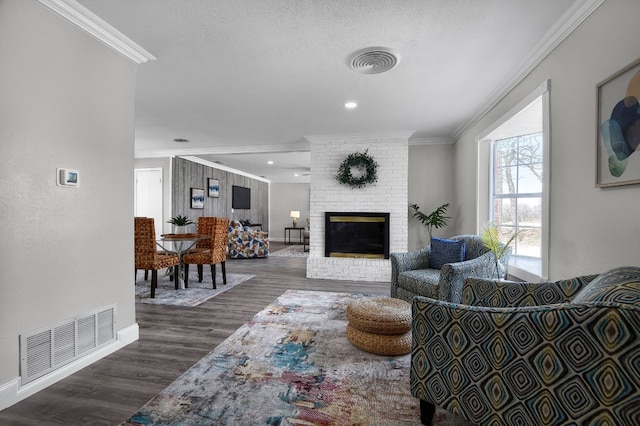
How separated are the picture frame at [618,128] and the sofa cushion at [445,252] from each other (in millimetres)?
1555

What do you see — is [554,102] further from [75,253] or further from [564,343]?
[75,253]

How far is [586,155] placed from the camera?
6.08 feet

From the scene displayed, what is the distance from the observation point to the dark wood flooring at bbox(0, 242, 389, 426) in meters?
1.60

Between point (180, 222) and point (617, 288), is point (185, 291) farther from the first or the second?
point (617, 288)

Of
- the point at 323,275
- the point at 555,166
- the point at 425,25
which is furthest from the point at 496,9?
the point at 323,275

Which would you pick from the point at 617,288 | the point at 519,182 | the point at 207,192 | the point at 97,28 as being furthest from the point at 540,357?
the point at 207,192

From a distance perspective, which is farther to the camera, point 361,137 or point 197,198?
point 197,198

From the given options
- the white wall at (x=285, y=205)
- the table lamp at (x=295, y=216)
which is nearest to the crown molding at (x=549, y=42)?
the table lamp at (x=295, y=216)

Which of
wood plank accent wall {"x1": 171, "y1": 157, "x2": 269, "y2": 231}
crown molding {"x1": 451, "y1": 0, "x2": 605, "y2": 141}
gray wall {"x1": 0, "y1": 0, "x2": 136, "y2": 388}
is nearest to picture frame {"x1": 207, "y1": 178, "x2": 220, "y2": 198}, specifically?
wood plank accent wall {"x1": 171, "y1": 157, "x2": 269, "y2": 231}

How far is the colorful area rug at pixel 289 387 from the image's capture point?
1.55 m

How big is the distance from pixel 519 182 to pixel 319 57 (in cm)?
256

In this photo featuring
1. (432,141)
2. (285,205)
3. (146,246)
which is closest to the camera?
(146,246)

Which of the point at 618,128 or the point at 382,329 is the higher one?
the point at 618,128

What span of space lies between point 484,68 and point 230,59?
87.6 inches
